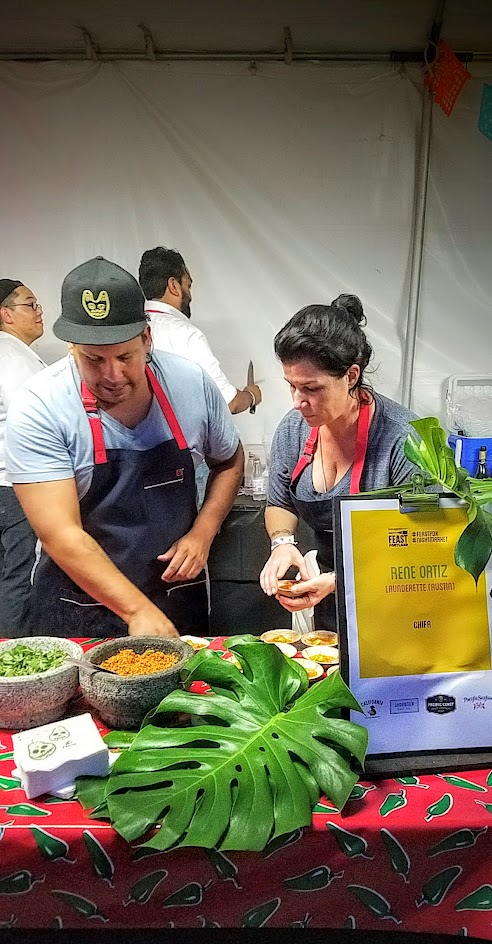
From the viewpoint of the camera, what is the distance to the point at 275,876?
919 millimetres

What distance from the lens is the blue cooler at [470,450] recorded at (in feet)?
7.06

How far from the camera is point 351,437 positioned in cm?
202

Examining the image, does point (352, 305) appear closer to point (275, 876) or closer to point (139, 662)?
point (139, 662)

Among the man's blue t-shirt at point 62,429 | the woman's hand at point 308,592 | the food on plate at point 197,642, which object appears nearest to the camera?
the food on plate at point 197,642

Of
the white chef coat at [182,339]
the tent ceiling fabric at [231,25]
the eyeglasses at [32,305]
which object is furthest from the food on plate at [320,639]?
the tent ceiling fabric at [231,25]

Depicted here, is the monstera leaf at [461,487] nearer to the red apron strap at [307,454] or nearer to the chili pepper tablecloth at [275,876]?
the chili pepper tablecloth at [275,876]

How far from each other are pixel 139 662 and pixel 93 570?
83 cm

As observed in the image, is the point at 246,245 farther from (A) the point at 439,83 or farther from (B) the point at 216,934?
(B) the point at 216,934

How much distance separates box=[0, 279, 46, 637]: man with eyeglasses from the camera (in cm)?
197

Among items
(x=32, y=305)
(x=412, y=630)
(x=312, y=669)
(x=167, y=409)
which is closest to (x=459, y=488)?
(x=412, y=630)

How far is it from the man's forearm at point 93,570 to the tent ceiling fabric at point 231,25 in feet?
4.67

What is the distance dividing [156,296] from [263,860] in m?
1.57

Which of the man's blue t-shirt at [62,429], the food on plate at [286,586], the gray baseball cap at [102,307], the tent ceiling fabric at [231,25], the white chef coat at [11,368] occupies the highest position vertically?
the tent ceiling fabric at [231,25]

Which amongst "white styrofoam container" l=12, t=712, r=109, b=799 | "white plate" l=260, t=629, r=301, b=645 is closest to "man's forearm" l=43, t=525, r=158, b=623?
"white plate" l=260, t=629, r=301, b=645
